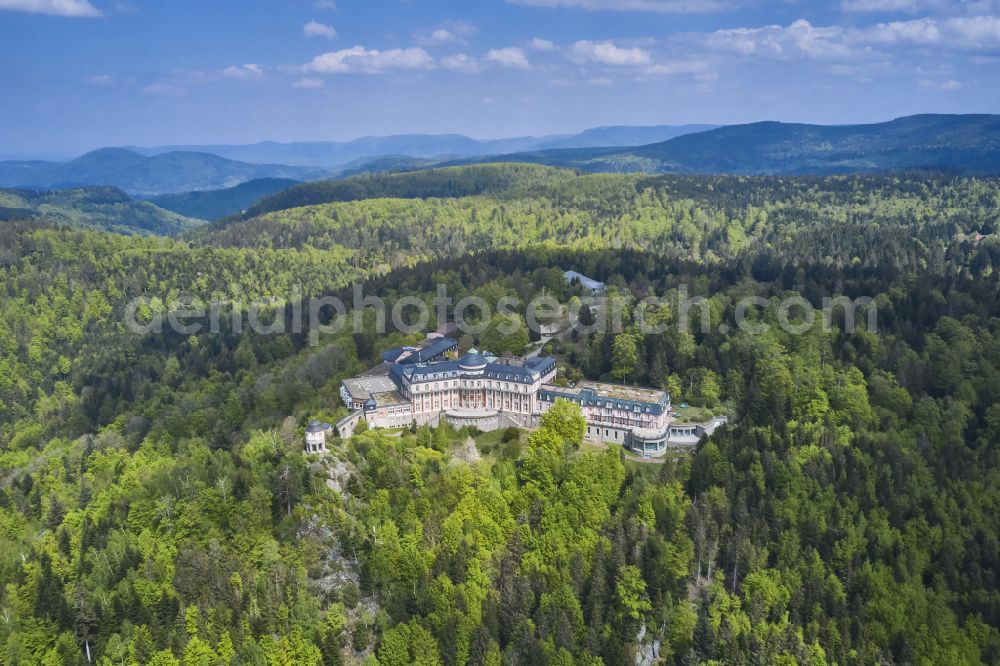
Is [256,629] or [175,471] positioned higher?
[175,471]

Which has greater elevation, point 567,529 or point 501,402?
point 501,402

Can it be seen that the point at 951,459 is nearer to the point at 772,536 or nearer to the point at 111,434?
the point at 772,536

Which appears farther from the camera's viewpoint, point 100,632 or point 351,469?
point 351,469

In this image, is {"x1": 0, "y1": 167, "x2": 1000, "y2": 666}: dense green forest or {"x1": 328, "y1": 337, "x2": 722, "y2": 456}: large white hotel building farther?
{"x1": 328, "y1": 337, "x2": 722, "y2": 456}: large white hotel building

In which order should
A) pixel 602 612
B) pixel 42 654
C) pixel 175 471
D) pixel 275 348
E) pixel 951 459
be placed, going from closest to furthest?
pixel 42 654
pixel 602 612
pixel 175 471
pixel 951 459
pixel 275 348

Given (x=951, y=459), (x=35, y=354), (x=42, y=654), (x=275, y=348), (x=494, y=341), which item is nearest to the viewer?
(x=42, y=654)

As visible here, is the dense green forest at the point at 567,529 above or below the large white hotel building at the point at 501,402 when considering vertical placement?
below

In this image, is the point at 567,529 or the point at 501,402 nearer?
the point at 567,529

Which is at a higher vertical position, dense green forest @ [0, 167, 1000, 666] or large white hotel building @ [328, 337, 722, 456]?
large white hotel building @ [328, 337, 722, 456]

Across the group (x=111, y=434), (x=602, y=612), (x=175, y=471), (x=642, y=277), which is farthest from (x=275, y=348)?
(x=602, y=612)

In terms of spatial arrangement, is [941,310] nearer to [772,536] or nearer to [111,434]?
[772,536]

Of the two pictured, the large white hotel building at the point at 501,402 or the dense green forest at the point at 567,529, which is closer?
the dense green forest at the point at 567,529
